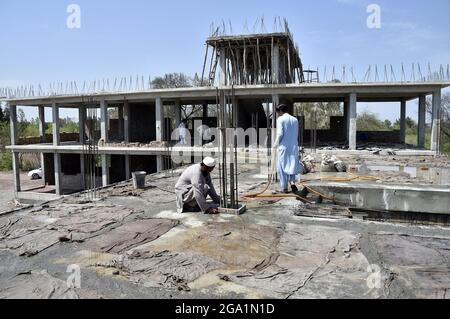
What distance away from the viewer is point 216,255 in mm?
3590

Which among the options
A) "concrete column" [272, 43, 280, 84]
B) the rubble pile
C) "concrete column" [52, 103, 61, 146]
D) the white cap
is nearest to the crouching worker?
the white cap

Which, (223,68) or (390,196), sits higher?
Answer: (223,68)

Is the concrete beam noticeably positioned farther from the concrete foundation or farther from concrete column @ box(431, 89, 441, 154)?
concrete column @ box(431, 89, 441, 154)

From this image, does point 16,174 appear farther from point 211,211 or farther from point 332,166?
point 211,211

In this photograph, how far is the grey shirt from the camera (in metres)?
4.98

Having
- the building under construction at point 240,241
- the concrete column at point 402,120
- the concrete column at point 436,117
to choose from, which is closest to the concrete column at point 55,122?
the building under construction at point 240,241

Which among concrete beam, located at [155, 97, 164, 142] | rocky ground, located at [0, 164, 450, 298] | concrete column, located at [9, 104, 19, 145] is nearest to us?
rocky ground, located at [0, 164, 450, 298]

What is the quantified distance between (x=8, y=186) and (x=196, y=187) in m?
25.0

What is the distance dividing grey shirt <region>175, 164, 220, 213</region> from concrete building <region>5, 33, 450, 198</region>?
9.65m

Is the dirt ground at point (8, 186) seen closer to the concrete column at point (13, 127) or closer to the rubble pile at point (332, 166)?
the concrete column at point (13, 127)

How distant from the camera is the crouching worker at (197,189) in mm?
4984

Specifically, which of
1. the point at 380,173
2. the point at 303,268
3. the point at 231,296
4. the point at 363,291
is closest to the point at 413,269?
the point at 363,291

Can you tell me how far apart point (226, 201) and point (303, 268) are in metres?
2.15

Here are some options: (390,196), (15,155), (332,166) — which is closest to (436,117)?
(332,166)
